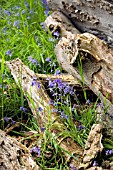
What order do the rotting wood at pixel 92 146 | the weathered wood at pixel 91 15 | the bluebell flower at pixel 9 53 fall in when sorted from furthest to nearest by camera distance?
the bluebell flower at pixel 9 53 < the weathered wood at pixel 91 15 < the rotting wood at pixel 92 146

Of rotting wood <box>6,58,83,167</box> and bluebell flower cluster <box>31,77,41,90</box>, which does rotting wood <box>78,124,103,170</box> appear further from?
bluebell flower cluster <box>31,77,41,90</box>

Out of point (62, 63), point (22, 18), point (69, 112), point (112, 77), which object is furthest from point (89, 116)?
point (22, 18)

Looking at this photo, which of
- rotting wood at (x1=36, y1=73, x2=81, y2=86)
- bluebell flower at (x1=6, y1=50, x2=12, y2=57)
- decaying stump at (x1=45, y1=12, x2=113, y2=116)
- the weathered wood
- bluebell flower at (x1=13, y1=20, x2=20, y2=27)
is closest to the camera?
decaying stump at (x1=45, y1=12, x2=113, y2=116)

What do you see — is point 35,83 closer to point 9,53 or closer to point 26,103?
point 26,103

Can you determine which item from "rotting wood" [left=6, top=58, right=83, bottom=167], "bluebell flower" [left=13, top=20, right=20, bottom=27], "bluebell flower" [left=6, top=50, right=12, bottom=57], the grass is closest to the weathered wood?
the grass


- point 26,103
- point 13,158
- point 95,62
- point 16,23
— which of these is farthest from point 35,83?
point 16,23

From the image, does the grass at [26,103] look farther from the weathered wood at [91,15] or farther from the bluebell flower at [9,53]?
the weathered wood at [91,15]

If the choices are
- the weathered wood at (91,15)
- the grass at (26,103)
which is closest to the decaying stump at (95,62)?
the grass at (26,103)
